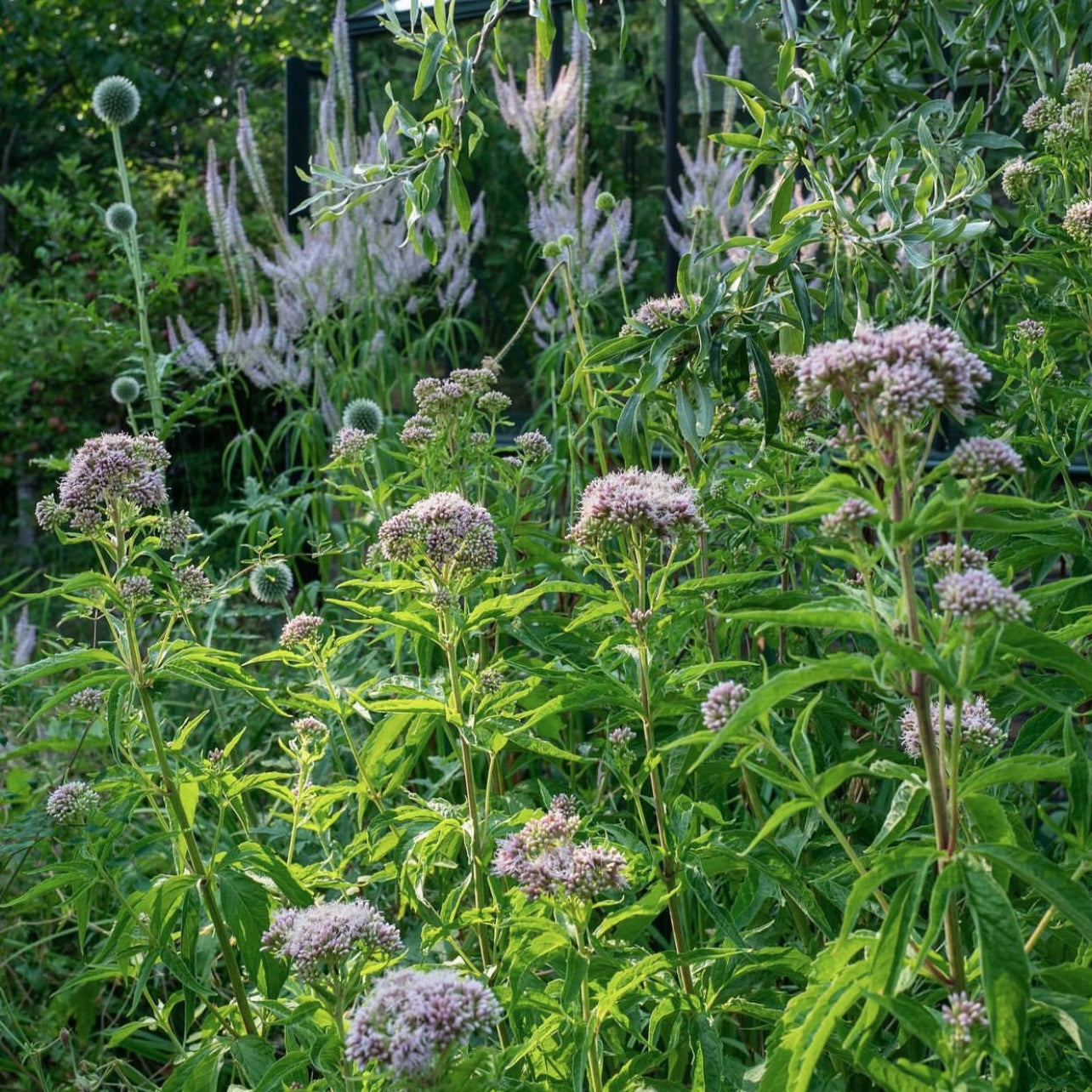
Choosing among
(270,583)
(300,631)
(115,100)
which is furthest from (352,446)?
(115,100)

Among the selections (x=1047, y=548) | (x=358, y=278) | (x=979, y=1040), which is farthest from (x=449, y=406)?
(x=358, y=278)

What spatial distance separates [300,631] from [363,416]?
152 centimetres

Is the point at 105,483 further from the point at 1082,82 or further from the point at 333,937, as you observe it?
the point at 1082,82

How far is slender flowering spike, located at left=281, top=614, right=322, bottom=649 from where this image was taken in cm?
205

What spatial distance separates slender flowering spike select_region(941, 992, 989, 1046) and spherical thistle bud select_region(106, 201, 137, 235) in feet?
10.4

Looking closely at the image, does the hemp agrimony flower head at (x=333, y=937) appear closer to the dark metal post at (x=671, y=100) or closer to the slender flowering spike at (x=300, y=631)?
the slender flowering spike at (x=300, y=631)

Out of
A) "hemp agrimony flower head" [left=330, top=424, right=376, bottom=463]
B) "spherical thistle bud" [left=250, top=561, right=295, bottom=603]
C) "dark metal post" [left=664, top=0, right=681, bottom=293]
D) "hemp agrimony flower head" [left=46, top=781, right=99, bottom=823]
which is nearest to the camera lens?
"hemp agrimony flower head" [left=46, top=781, right=99, bottom=823]

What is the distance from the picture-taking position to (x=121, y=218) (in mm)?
3773

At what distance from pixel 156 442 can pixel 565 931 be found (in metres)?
1.02

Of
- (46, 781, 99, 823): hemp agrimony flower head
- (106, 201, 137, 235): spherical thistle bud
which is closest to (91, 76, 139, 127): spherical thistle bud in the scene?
(106, 201, 137, 235): spherical thistle bud

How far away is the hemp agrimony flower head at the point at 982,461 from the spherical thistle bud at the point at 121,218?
298 cm

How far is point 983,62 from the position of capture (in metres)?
2.68

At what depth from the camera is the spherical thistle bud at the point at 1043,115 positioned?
7.30 feet

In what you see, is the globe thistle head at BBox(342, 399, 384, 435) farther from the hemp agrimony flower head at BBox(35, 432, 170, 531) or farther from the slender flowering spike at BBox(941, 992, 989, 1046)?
the slender flowering spike at BBox(941, 992, 989, 1046)
